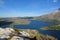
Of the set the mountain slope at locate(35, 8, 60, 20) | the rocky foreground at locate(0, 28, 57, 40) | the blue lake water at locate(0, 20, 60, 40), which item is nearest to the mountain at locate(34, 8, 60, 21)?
the mountain slope at locate(35, 8, 60, 20)

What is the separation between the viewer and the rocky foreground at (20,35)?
3.88 meters

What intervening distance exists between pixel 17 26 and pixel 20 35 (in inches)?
12.3

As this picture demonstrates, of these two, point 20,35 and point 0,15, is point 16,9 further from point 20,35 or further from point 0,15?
point 20,35

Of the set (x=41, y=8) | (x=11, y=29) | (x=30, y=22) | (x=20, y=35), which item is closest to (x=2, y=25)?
(x=11, y=29)

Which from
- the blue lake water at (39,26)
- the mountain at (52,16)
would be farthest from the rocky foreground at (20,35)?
the mountain at (52,16)

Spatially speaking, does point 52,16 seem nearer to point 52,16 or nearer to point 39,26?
point 52,16

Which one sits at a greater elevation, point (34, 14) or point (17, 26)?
point (34, 14)

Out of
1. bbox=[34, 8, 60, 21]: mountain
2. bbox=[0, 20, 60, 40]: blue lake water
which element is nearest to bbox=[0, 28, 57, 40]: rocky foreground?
bbox=[0, 20, 60, 40]: blue lake water

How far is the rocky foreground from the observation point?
12.7 feet

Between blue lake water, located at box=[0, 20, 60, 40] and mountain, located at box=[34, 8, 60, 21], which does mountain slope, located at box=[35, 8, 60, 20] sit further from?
blue lake water, located at box=[0, 20, 60, 40]

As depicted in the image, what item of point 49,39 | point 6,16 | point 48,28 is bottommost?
point 49,39

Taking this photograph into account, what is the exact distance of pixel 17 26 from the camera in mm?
3986

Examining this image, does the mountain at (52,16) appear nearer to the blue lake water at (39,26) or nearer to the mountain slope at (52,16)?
the mountain slope at (52,16)

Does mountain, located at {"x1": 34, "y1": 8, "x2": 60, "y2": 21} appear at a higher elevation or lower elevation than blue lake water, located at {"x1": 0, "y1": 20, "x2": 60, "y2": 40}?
higher
